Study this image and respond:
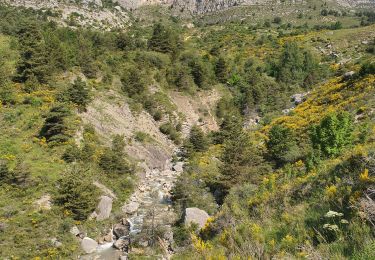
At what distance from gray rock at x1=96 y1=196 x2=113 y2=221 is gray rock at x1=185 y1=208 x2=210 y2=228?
589 centimetres

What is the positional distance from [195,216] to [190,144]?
14.1 metres

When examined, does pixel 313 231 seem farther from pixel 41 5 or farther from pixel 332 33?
pixel 41 5

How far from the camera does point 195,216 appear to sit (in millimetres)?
21156

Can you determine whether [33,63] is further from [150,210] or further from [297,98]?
[297,98]

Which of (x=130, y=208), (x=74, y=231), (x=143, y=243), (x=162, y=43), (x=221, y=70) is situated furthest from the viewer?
(x=162, y=43)

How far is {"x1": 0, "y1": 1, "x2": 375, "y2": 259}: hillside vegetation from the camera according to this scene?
7277 millimetres

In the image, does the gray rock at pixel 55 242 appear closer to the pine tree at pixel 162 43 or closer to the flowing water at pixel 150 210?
the flowing water at pixel 150 210

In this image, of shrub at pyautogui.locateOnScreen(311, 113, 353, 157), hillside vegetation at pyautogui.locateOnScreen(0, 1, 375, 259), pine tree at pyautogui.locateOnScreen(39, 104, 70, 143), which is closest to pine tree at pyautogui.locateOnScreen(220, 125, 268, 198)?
hillside vegetation at pyautogui.locateOnScreen(0, 1, 375, 259)

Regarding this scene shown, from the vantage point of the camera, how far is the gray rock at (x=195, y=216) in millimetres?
20441

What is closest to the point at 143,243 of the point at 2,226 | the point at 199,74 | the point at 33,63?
the point at 2,226

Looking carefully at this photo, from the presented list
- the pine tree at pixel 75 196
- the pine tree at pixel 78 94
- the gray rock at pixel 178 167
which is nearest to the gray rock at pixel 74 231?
the pine tree at pixel 75 196

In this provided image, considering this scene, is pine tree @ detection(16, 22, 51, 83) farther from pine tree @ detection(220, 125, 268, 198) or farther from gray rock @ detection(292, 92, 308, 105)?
gray rock @ detection(292, 92, 308, 105)

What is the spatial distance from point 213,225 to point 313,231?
454cm

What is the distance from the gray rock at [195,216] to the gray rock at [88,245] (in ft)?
19.4
